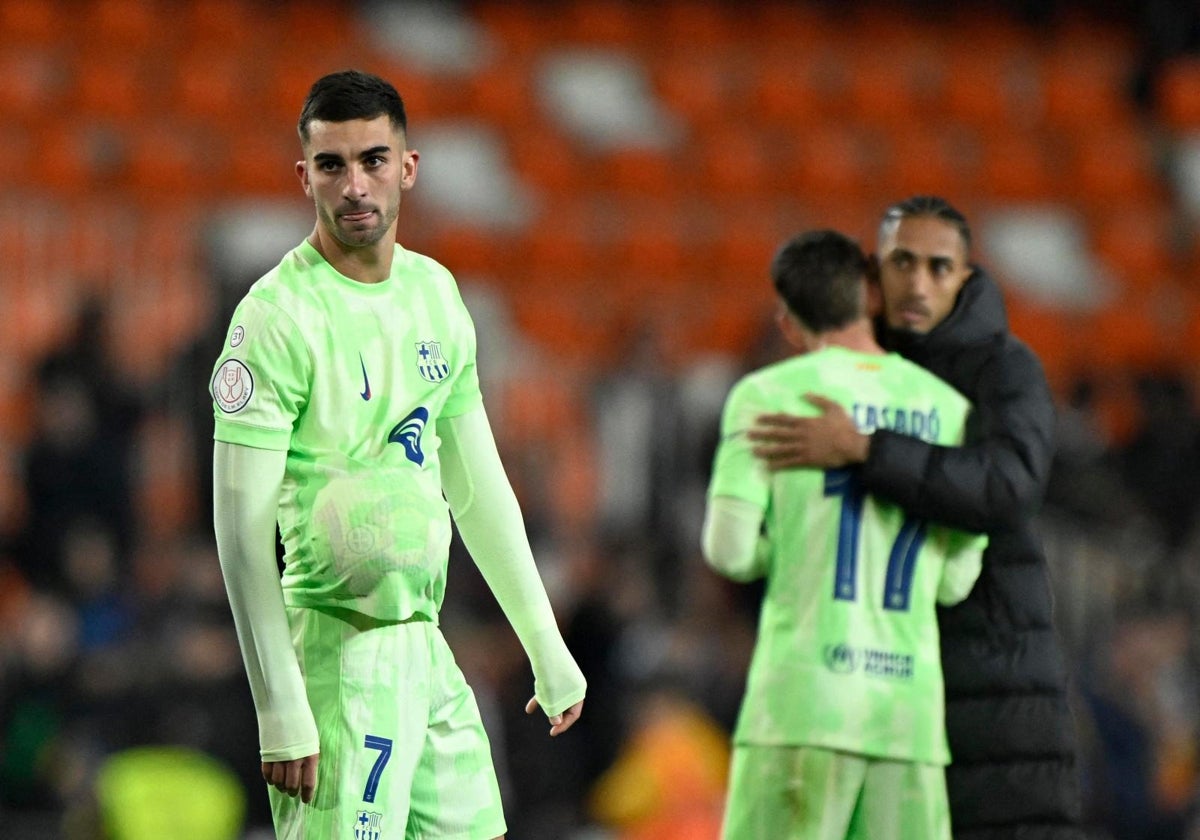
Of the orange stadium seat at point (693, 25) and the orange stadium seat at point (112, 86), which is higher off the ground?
the orange stadium seat at point (693, 25)

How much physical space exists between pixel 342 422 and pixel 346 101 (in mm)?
561

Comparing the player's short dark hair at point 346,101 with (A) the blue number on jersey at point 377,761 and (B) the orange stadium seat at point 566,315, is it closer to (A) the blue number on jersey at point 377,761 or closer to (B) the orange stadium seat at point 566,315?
(A) the blue number on jersey at point 377,761

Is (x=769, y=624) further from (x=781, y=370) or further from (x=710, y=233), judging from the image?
(x=710, y=233)

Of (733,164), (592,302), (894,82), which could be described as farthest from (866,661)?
(894,82)

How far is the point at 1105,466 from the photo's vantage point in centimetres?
924

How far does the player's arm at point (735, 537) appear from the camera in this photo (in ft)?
13.6

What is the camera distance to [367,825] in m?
3.23

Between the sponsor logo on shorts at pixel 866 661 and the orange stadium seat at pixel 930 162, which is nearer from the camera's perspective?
the sponsor logo on shorts at pixel 866 661

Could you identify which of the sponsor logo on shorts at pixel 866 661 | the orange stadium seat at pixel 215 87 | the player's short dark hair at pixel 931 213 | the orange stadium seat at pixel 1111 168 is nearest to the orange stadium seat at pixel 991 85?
the orange stadium seat at pixel 1111 168

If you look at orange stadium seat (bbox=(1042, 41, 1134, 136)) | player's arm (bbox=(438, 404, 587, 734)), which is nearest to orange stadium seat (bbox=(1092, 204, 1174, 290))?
orange stadium seat (bbox=(1042, 41, 1134, 136))

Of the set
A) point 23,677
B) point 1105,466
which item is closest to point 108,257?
point 23,677

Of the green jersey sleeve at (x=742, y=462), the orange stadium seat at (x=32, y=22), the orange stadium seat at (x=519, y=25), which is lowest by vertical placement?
the green jersey sleeve at (x=742, y=462)

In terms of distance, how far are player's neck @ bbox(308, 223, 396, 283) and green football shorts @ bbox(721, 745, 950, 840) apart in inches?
58.0

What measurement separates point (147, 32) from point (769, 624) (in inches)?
414
